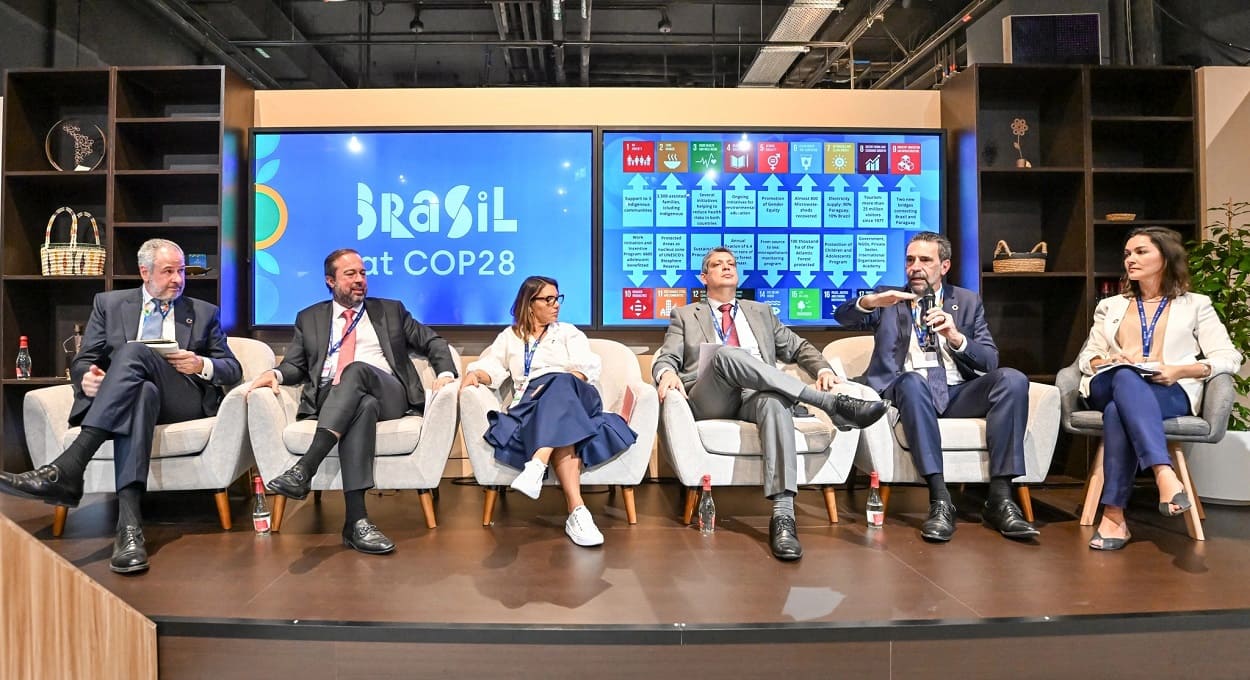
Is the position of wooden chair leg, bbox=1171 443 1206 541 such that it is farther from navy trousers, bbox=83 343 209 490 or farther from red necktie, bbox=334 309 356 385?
navy trousers, bbox=83 343 209 490

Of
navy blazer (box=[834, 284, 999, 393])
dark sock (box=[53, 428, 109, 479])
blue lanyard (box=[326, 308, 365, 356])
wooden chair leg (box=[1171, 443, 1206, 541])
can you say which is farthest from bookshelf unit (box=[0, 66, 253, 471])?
wooden chair leg (box=[1171, 443, 1206, 541])

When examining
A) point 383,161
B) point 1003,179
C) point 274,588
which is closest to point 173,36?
point 383,161

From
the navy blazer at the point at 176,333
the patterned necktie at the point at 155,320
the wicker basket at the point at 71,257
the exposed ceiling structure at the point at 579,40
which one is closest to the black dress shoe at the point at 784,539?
the navy blazer at the point at 176,333

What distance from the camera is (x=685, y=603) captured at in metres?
2.28

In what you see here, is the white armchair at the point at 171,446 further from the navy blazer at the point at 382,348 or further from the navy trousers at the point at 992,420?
the navy trousers at the point at 992,420

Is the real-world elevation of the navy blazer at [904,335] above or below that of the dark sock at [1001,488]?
above

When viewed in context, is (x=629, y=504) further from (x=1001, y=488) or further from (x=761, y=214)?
(x=761, y=214)

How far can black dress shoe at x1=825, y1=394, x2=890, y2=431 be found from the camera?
9.71 feet

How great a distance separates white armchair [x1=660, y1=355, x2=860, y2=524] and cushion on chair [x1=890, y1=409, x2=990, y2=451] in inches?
8.2

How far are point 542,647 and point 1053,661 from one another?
1422 millimetres

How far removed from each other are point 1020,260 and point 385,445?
3.53 meters

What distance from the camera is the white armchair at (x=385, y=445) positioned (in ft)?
10.3

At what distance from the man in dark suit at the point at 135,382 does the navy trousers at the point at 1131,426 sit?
3.58 meters

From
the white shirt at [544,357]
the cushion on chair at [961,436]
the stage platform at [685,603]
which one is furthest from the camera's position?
Result: the white shirt at [544,357]
